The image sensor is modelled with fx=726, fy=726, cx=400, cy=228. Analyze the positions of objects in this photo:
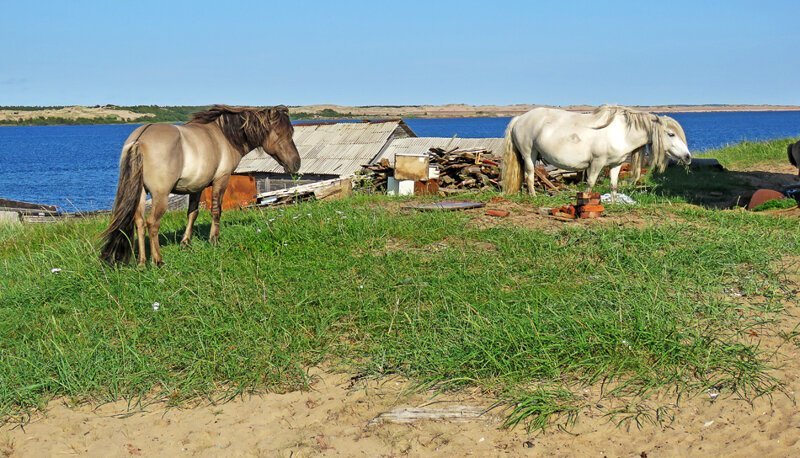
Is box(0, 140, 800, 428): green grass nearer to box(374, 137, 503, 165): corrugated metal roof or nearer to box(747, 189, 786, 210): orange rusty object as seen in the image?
box(747, 189, 786, 210): orange rusty object

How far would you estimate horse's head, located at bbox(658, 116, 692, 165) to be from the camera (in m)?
12.5

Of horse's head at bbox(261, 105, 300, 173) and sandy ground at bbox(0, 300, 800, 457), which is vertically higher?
horse's head at bbox(261, 105, 300, 173)

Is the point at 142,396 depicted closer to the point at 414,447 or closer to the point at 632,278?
the point at 414,447

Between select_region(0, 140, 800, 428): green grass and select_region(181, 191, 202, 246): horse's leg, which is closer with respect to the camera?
select_region(0, 140, 800, 428): green grass

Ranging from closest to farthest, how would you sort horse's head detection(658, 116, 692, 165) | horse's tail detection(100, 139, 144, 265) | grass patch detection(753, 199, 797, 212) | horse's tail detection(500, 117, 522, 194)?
1. horse's tail detection(100, 139, 144, 265)
2. grass patch detection(753, 199, 797, 212)
3. horse's head detection(658, 116, 692, 165)
4. horse's tail detection(500, 117, 522, 194)

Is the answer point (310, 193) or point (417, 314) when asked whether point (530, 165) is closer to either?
point (310, 193)

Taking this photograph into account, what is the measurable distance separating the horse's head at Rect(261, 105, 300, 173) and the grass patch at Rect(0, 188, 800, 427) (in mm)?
1291

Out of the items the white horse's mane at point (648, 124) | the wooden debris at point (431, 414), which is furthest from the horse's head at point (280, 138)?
the wooden debris at point (431, 414)

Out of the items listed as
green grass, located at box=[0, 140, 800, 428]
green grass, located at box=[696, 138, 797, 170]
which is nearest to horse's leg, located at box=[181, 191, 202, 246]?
green grass, located at box=[0, 140, 800, 428]

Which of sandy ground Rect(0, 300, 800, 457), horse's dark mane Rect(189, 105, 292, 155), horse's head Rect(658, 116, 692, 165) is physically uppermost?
horse's dark mane Rect(189, 105, 292, 155)

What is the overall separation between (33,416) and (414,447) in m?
2.96

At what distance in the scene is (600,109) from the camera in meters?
13.0

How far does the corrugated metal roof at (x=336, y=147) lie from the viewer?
84.8 feet

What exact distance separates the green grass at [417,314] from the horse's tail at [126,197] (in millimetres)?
429
